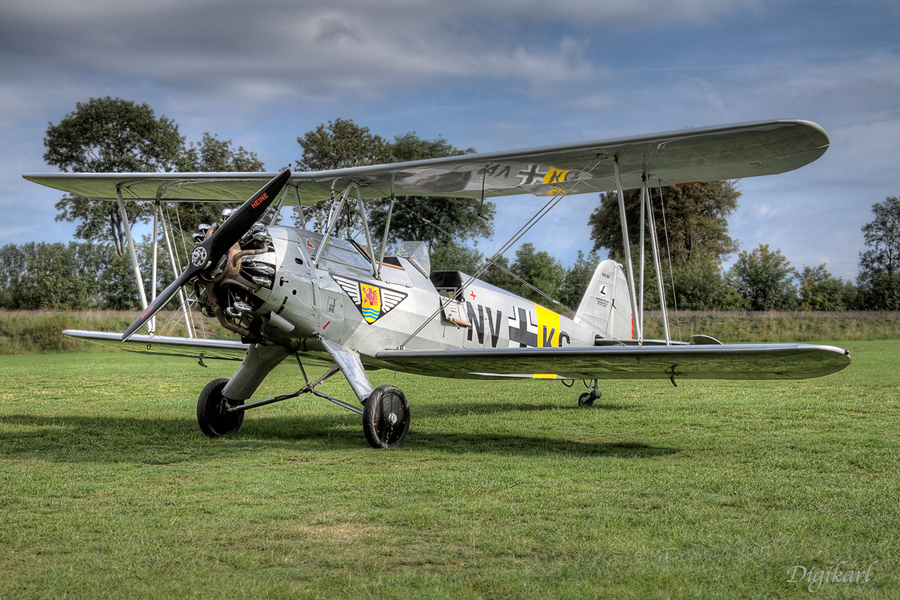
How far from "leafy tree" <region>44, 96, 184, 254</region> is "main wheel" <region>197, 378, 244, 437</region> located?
3952 centimetres

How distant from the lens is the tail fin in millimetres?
12883

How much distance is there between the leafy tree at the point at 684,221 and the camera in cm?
4547

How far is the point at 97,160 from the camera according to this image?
46000 mm

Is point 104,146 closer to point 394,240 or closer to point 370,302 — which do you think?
point 394,240

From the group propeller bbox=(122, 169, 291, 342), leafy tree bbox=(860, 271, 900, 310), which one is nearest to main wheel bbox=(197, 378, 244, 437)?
propeller bbox=(122, 169, 291, 342)

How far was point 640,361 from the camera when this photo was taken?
24.3 ft

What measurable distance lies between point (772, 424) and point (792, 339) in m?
24.2

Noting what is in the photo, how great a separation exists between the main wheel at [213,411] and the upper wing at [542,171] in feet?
8.72

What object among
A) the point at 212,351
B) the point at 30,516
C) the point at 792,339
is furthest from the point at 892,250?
the point at 30,516

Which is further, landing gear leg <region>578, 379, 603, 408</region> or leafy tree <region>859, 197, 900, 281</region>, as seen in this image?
leafy tree <region>859, 197, 900, 281</region>

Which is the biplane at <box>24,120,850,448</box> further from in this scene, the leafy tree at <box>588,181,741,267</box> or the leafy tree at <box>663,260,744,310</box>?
the leafy tree at <box>588,181,741,267</box>

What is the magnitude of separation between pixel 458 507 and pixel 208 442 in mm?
4229

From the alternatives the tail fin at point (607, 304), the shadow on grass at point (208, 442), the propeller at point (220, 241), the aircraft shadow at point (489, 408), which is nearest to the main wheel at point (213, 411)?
the shadow on grass at point (208, 442)

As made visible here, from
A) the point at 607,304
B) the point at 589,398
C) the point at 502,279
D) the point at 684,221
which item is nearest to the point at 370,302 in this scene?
the point at 589,398
